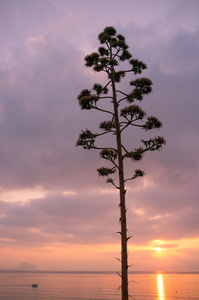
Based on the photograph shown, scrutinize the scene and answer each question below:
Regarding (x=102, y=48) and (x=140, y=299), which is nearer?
(x=102, y=48)

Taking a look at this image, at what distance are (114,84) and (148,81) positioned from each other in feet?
7.02

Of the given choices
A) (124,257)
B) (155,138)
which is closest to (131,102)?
(155,138)

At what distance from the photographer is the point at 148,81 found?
1848 cm

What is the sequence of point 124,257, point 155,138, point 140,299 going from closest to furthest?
point 124,257 → point 155,138 → point 140,299

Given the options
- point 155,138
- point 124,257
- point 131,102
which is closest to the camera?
point 124,257

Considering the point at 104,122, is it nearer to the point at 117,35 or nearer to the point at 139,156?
the point at 139,156

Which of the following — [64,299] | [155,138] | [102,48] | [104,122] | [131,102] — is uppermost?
[102,48]

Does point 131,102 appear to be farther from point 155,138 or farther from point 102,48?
point 102,48

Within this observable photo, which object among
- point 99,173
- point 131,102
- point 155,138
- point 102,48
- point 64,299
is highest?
point 102,48

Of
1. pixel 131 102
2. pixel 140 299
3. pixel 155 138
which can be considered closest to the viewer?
pixel 155 138

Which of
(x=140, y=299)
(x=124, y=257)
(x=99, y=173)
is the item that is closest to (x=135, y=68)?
(x=99, y=173)

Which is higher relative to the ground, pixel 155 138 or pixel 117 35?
pixel 117 35

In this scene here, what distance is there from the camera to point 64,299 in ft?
314

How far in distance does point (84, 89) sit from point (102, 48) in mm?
3000
